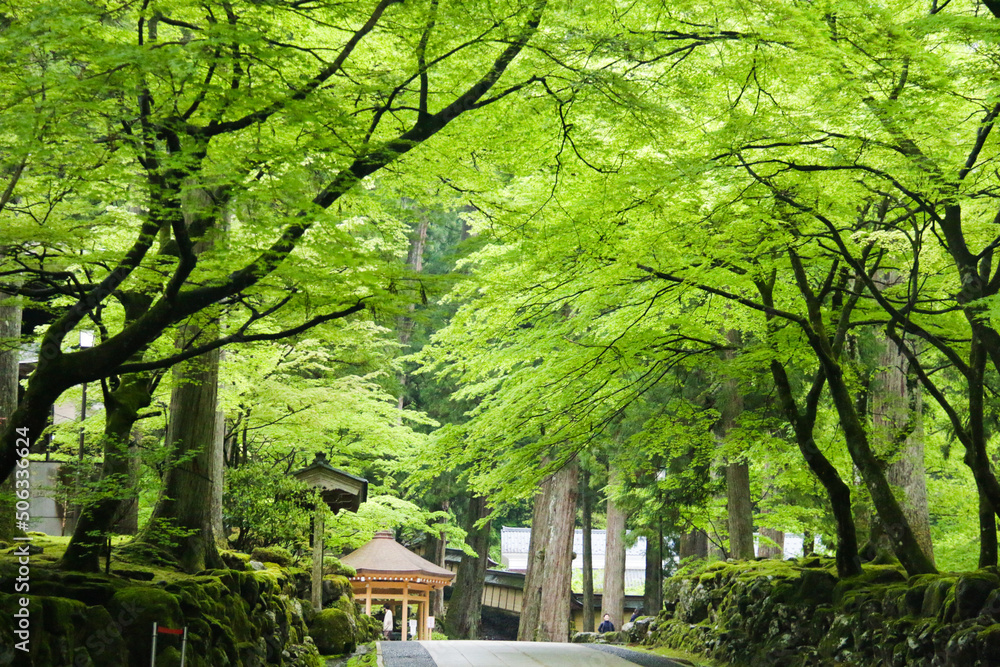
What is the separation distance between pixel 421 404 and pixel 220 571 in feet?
68.4

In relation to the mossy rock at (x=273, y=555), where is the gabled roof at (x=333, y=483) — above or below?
above

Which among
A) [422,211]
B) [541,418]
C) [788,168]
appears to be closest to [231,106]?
[422,211]

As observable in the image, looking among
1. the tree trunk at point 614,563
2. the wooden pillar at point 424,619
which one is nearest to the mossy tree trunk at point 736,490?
the tree trunk at point 614,563

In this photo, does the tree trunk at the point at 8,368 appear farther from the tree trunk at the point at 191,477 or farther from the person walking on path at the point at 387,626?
the person walking on path at the point at 387,626

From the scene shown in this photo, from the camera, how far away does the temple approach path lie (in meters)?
10.2

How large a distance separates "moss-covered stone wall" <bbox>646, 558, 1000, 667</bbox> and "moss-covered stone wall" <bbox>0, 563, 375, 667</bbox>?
581cm

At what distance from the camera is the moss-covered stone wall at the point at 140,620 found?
18.1ft

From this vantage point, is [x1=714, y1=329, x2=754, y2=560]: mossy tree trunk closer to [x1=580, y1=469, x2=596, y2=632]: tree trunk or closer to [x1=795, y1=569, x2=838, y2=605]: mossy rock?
[x1=795, y1=569, x2=838, y2=605]: mossy rock

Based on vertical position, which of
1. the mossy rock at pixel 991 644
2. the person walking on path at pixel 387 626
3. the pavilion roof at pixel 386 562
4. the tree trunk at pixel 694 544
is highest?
the mossy rock at pixel 991 644

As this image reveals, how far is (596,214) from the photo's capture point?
8.29 m

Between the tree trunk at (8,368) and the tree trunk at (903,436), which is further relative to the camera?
the tree trunk at (903,436)

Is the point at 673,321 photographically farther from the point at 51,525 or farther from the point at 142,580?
the point at 51,525

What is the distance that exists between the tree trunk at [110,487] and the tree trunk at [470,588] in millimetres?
20837

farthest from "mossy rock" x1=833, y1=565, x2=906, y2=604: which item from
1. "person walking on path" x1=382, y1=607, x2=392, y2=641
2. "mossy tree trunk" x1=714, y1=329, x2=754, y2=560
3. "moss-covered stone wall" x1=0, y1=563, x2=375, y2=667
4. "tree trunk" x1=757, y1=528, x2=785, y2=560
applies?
"person walking on path" x1=382, y1=607, x2=392, y2=641
